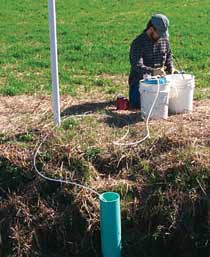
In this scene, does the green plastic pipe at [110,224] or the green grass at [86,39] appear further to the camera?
the green grass at [86,39]

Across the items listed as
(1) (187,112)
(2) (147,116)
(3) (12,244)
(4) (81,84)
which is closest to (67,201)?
(3) (12,244)

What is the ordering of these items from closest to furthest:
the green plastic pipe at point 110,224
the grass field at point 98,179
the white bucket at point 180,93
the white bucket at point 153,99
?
the green plastic pipe at point 110,224 < the grass field at point 98,179 < the white bucket at point 153,99 < the white bucket at point 180,93

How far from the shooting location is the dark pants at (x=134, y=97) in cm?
628

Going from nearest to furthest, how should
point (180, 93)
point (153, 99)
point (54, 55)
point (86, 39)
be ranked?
point (54, 55)
point (153, 99)
point (180, 93)
point (86, 39)

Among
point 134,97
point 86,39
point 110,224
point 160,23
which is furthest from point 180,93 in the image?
point 86,39

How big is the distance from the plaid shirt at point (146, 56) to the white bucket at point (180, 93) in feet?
1.00

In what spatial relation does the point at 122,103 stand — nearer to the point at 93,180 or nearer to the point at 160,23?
the point at 160,23

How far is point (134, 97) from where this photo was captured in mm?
6309

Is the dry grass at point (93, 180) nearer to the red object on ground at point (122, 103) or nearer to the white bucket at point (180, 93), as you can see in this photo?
the white bucket at point (180, 93)

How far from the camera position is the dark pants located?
6.28 m

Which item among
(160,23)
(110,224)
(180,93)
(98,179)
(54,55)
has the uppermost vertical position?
(160,23)

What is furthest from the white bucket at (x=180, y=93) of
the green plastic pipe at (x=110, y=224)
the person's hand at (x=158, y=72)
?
the green plastic pipe at (x=110, y=224)

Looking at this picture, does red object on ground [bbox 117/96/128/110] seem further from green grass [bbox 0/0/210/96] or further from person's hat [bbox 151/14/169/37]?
green grass [bbox 0/0/210/96]

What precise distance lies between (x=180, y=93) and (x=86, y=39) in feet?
17.0
